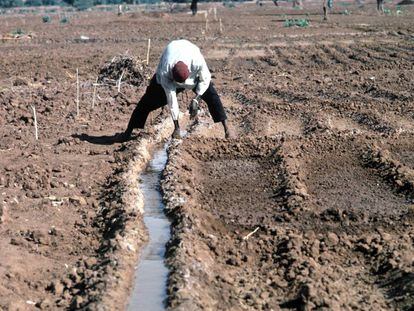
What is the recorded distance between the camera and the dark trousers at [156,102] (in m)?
11.1

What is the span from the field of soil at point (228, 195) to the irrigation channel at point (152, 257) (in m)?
0.11

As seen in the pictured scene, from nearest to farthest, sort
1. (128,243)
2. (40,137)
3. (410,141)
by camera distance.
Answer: (128,243), (410,141), (40,137)

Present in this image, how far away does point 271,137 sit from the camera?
11414mm

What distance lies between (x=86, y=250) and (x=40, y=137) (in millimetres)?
4883

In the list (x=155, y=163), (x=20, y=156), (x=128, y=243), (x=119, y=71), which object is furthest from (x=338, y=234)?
(x=119, y=71)

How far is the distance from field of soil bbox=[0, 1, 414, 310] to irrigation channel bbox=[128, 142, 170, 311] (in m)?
0.11

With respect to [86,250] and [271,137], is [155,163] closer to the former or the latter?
[271,137]

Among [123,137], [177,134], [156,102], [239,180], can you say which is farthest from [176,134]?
[239,180]

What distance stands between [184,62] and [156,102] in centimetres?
109

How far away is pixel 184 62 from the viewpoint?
1038 cm

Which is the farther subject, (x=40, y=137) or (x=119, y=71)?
(x=119, y=71)

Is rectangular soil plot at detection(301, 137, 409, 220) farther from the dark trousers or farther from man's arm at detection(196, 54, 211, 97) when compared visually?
man's arm at detection(196, 54, 211, 97)

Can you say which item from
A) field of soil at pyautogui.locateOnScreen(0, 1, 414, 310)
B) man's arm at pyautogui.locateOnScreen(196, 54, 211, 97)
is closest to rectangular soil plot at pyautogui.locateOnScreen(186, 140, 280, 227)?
field of soil at pyautogui.locateOnScreen(0, 1, 414, 310)

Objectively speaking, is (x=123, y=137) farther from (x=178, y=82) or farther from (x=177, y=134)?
(x=178, y=82)
